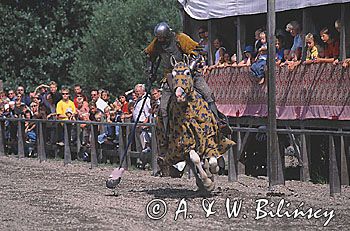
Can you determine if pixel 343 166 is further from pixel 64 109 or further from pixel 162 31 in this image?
pixel 64 109

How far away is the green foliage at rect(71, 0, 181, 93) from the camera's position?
1346 inches

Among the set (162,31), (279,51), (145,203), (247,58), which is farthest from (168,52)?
(247,58)

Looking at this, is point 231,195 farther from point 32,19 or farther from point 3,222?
point 32,19

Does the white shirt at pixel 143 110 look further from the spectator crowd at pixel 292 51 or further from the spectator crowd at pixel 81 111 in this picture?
the spectator crowd at pixel 292 51

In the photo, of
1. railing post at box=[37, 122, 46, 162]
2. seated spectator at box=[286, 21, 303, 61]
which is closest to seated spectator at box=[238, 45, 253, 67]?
seated spectator at box=[286, 21, 303, 61]

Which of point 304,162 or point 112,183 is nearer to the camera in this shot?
point 112,183

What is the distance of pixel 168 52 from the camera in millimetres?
15438

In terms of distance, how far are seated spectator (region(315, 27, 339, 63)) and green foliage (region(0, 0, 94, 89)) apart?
75.7 feet

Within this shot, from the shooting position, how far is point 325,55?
1795cm

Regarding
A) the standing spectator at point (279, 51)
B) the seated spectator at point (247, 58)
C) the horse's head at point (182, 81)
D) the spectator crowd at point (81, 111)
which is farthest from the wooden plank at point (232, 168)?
A: the horse's head at point (182, 81)

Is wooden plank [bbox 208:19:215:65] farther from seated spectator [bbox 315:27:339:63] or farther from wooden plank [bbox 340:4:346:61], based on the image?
wooden plank [bbox 340:4:346:61]

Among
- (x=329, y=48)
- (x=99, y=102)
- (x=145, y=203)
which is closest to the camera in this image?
(x=145, y=203)

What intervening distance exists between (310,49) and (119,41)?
17.6 metres

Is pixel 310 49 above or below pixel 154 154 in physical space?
above
